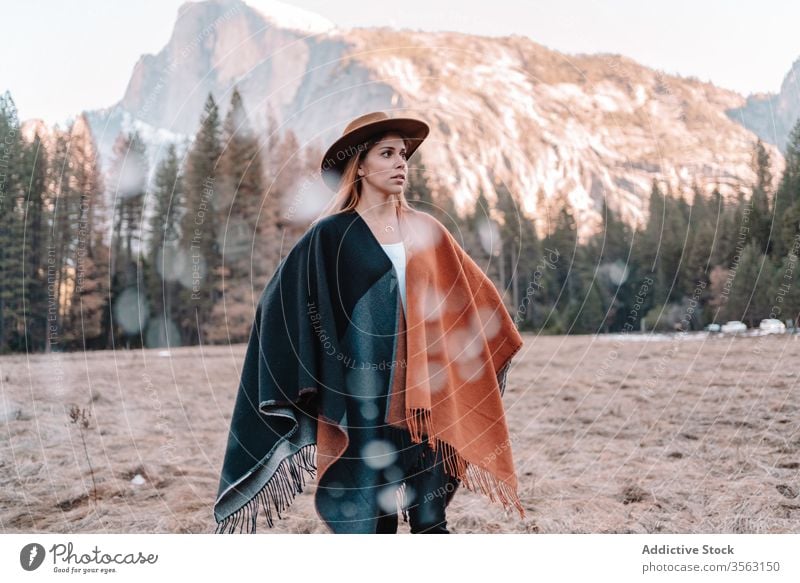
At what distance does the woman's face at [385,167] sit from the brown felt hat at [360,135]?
0.15 feet

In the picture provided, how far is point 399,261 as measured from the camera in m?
2.54

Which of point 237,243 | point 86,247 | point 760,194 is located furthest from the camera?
point 237,243

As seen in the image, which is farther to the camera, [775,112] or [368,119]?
[775,112]

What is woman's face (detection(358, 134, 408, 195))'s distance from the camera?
2.52 metres

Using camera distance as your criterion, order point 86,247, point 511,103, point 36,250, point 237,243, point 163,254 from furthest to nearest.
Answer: point 237,243 < point 163,254 < point 86,247 < point 36,250 < point 511,103

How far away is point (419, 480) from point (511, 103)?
2868 millimetres

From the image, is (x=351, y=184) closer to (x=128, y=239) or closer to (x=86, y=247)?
(x=128, y=239)

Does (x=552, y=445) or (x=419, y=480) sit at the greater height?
(x=419, y=480)

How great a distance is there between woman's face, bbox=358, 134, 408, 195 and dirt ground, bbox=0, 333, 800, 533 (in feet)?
5.97

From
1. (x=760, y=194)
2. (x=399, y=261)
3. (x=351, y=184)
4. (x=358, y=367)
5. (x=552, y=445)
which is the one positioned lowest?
(x=552, y=445)

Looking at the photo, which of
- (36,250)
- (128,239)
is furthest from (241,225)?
(36,250)

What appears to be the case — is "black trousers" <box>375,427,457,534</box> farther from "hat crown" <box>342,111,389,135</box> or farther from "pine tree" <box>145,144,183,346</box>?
"pine tree" <box>145,144,183,346</box>

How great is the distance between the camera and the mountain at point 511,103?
4.50 metres

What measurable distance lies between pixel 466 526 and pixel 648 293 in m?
4.03
